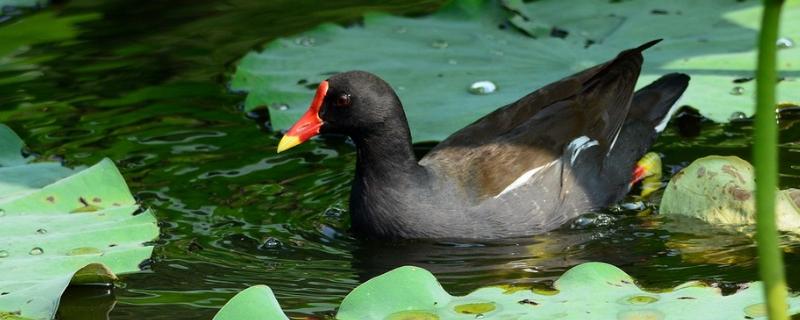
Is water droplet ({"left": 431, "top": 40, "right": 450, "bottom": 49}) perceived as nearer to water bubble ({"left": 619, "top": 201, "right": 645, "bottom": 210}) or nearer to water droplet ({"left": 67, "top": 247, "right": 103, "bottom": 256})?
water bubble ({"left": 619, "top": 201, "right": 645, "bottom": 210})

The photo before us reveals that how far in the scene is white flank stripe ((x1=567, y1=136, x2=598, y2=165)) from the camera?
440cm

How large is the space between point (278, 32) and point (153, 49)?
0.59 meters

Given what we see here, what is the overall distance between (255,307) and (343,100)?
158 centimetres

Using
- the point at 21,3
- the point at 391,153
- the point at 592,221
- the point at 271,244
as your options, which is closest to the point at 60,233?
the point at 271,244

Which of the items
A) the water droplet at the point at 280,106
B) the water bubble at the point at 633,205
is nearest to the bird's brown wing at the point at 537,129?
the water bubble at the point at 633,205

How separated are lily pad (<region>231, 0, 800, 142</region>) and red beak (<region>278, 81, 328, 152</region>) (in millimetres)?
582

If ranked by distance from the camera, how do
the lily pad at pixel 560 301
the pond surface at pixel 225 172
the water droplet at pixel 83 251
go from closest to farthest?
the lily pad at pixel 560 301 < the water droplet at pixel 83 251 < the pond surface at pixel 225 172

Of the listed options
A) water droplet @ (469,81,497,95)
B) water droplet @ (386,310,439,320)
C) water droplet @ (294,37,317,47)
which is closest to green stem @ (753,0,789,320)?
water droplet @ (386,310,439,320)

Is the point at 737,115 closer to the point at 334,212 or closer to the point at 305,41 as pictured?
the point at 334,212

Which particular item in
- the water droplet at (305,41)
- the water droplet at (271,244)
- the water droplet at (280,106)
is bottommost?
the water droplet at (271,244)

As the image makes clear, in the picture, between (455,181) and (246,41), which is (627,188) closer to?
(455,181)

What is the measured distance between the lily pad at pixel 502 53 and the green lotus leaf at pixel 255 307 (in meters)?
2.05

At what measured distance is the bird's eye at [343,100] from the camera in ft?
13.4

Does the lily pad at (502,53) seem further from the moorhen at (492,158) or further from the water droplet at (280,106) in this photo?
the moorhen at (492,158)
